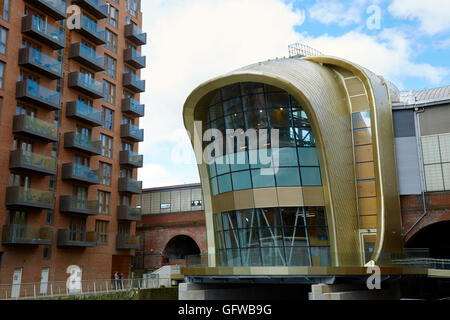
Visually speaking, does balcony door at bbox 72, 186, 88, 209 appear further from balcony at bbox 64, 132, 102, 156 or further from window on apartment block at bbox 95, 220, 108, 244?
balcony at bbox 64, 132, 102, 156

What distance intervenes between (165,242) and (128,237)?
741 cm

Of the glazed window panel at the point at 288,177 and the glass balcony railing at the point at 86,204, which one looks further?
the glass balcony railing at the point at 86,204

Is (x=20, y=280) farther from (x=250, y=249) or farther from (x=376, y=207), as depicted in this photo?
(x=376, y=207)

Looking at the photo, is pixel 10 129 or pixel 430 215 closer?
pixel 430 215

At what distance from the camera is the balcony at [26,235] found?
31609mm

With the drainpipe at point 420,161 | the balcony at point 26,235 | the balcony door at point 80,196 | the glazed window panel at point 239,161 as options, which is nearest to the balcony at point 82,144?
the balcony door at point 80,196

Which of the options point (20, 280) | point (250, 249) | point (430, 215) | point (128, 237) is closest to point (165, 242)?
point (128, 237)

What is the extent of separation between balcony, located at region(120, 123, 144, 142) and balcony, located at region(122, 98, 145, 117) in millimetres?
1305

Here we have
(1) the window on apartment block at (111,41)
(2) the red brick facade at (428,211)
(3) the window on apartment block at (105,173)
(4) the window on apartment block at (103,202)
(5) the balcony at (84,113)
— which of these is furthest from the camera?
(1) the window on apartment block at (111,41)

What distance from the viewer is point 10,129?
33.1 metres

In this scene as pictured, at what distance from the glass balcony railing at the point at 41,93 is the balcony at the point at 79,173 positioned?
527 centimetres

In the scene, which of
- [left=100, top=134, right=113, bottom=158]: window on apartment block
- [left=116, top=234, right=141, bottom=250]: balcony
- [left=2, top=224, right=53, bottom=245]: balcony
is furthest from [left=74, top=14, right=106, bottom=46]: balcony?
[left=116, top=234, right=141, bottom=250]: balcony

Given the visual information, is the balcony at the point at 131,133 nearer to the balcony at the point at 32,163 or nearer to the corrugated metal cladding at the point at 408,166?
the balcony at the point at 32,163
